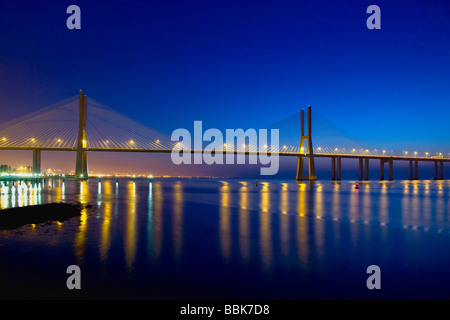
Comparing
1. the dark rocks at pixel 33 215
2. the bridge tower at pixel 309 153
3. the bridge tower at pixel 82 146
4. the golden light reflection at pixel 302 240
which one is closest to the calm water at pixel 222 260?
the golden light reflection at pixel 302 240

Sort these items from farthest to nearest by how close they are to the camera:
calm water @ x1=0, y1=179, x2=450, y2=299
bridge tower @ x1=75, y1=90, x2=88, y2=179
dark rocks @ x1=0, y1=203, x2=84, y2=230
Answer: bridge tower @ x1=75, y1=90, x2=88, y2=179
dark rocks @ x1=0, y1=203, x2=84, y2=230
calm water @ x1=0, y1=179, x2=450, y2=299

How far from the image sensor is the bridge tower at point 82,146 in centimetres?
5697

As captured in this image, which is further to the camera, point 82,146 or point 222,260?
point 82,146

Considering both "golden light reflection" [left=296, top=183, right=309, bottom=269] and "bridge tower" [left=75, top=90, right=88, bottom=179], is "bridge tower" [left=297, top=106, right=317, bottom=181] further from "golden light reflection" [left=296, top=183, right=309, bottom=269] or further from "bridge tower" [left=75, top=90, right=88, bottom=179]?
"golden light reflection" [left=296, top=183, right=309, bottom=269]

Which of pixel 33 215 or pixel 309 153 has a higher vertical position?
pixel 309 153

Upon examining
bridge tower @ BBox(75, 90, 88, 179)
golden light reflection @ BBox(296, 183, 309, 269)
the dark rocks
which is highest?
bridge tower @ BBox(75, 90, 88, 179)

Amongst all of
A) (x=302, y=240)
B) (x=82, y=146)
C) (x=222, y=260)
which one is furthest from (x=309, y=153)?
(x=222, y=260)

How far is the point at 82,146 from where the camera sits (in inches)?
2270

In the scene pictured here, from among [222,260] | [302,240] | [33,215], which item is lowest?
[302,240]

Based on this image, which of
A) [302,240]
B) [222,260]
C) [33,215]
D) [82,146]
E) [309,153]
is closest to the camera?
[222,260]

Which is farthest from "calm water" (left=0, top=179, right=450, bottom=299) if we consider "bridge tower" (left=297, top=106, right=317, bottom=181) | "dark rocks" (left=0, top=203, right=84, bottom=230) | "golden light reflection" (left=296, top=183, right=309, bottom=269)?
"bridge tower" (left=297, top=106, right=317, bottom=181)

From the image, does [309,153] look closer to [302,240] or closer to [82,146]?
[82,146]

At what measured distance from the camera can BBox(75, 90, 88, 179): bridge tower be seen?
187ft

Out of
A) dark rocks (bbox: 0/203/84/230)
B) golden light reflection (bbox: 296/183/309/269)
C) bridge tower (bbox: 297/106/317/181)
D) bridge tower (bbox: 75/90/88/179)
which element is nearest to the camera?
golden light reflection (bbox: 296/183/309/269)
